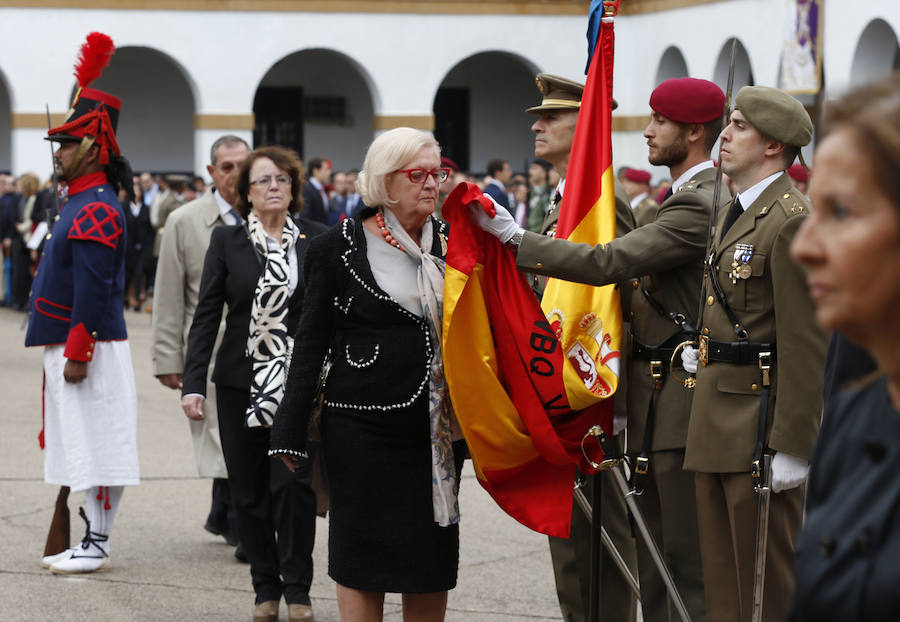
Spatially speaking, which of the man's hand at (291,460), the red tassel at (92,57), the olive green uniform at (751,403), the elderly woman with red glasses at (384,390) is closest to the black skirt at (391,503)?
the elderly woman with red glasses at (384,390)

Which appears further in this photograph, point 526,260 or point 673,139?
point 673,139

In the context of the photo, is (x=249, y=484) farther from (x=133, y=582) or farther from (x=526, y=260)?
(x=526, y=260)

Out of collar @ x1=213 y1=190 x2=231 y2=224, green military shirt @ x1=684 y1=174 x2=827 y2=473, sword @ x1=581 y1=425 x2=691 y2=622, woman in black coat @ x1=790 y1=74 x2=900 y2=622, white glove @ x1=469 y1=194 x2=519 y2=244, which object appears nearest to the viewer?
woman in black coat @ x1=790 y1=74 x2=900 y2=622

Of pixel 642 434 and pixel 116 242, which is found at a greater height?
pixel 116 242

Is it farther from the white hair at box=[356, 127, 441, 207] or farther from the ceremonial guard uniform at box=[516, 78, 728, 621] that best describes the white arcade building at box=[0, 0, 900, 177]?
the white hair at box=[356, 127, 441, 207]

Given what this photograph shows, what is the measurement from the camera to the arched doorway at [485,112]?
29672 mm

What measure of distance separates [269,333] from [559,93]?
1.47 meters

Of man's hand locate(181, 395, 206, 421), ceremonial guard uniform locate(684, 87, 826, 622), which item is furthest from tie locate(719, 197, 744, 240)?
man's hand locate(181, 395, 206, 421)

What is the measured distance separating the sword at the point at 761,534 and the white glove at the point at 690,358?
0.41 m

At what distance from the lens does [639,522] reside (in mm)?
4168

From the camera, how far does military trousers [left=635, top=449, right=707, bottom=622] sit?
4293 millimetres

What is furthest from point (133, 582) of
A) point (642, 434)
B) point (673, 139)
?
point (673, 139)

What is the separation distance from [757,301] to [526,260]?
0.67m

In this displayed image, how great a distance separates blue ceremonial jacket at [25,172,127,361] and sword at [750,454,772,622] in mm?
3203
